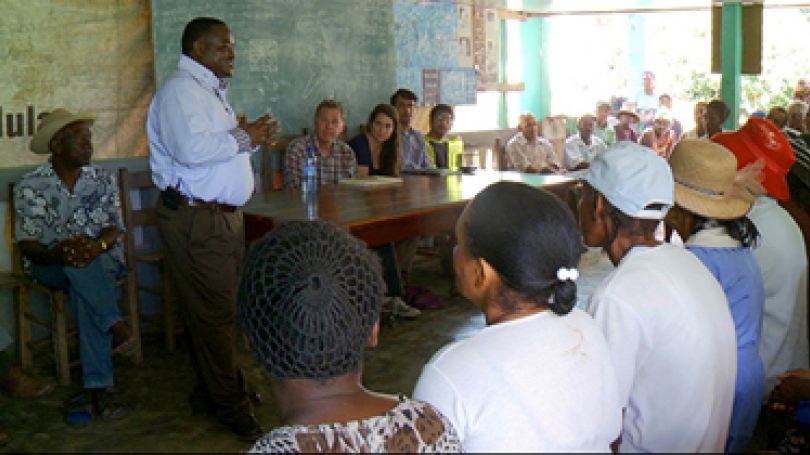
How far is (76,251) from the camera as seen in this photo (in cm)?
368

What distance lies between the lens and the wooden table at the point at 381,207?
3764mm

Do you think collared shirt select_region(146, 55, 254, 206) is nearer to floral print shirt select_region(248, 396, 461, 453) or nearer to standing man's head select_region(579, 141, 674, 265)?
standing man's head select_region(579, 141, 674, 265)

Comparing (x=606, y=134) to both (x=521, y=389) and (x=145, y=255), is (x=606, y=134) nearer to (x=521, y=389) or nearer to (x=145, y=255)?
(x=145, y=255)

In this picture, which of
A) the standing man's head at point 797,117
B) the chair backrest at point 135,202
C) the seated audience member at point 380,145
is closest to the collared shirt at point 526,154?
the standing man's head at point 797,117

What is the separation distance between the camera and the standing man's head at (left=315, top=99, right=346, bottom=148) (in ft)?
16.4

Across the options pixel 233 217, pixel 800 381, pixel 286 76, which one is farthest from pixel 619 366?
pixel 286 76

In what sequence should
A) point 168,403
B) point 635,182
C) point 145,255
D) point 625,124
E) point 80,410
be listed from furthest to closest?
point 625,124, point 145,255, point 168,403, point 80,410, point 635,182

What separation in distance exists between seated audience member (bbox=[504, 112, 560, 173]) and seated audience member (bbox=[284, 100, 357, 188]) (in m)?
2.68

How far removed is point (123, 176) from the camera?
4188 mm

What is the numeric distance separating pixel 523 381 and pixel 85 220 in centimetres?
304

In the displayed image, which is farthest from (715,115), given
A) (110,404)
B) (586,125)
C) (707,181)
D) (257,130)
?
(110,404)

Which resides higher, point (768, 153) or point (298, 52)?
point (298, 52)

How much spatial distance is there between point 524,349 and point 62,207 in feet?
9.91

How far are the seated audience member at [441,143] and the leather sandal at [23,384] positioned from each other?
10.7 ft
